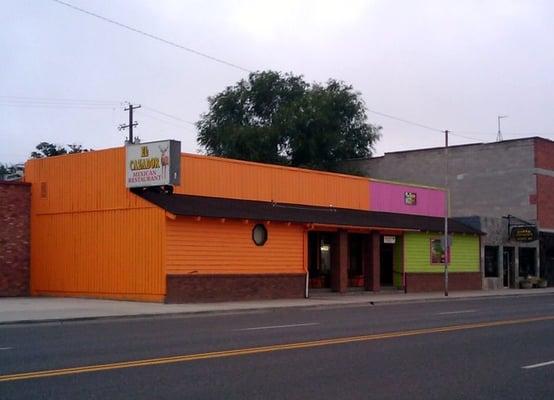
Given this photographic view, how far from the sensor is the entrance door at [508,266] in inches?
1861

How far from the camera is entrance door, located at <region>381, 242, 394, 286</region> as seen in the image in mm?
39378

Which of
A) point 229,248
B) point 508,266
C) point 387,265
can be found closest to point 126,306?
point 229,248

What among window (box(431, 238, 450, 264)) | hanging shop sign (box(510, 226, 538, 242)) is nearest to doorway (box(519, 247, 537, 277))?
hanging shop sign (box(510, 226, 538, 242))

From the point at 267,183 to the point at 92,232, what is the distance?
7.79 m

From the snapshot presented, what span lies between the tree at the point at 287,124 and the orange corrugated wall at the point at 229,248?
30.1 metres

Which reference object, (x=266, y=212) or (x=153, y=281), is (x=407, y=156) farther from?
(x=153, y=281)

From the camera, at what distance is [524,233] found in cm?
4556

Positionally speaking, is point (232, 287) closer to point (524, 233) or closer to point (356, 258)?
point (356, 258)

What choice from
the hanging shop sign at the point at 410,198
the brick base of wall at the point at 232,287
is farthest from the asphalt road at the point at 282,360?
the hanging shop sign at the point at 410,198

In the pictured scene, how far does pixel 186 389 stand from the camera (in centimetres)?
980

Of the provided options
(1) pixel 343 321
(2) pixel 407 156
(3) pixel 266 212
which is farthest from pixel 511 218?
(1) pixel 343 321

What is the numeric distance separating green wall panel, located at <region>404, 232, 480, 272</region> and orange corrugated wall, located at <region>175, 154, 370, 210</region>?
3.39m

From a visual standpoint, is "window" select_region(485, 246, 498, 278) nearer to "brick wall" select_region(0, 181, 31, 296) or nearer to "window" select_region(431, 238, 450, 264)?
"window" select_region(431, 238, 450, 264)

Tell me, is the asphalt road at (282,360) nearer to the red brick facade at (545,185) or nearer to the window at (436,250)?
the window at (436,250)
